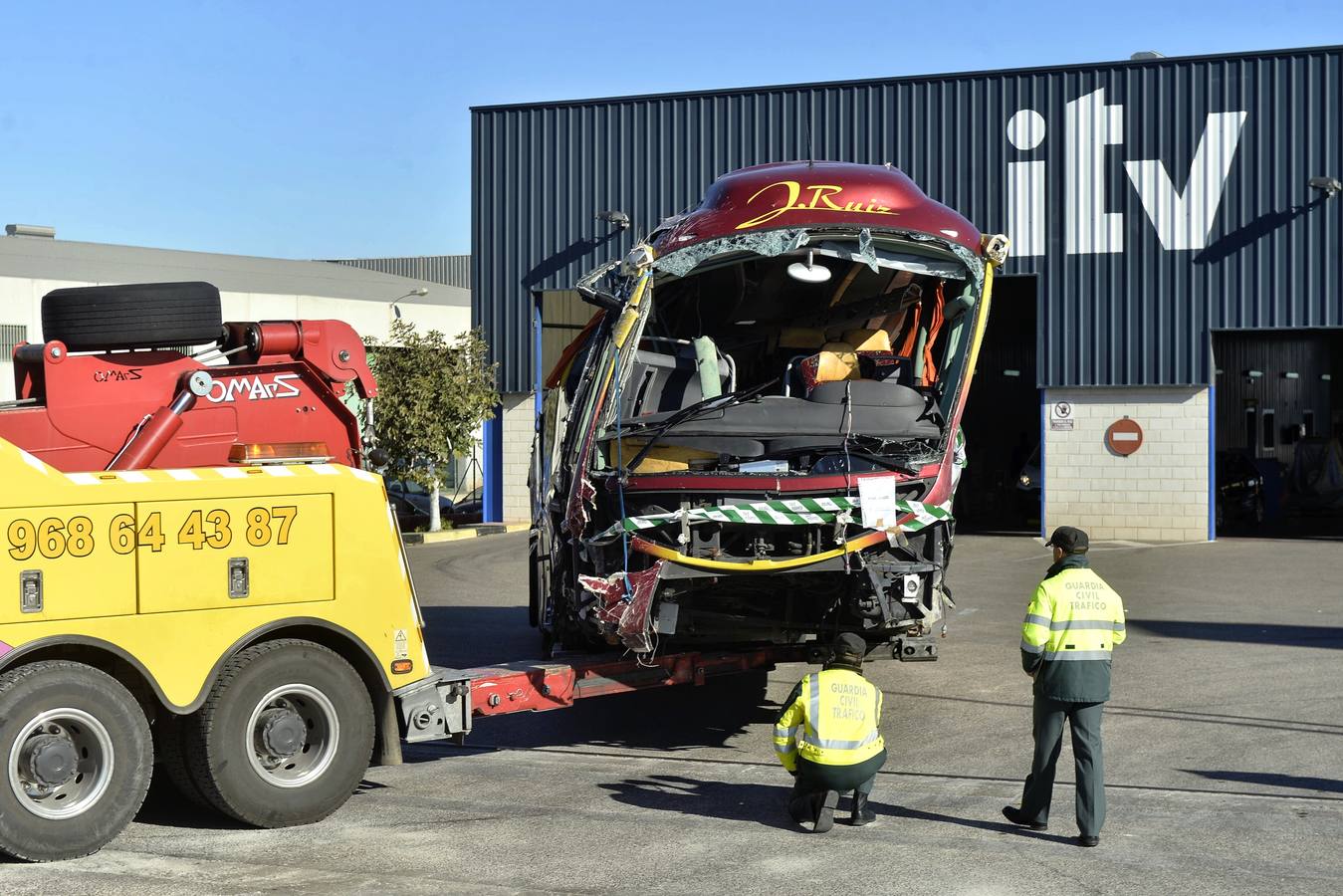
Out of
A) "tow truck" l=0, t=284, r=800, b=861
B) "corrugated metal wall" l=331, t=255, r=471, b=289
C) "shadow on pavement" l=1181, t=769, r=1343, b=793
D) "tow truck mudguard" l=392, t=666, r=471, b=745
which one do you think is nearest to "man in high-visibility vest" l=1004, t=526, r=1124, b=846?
"shadow on pavement" l=1181, t=769, r=1343, b=793

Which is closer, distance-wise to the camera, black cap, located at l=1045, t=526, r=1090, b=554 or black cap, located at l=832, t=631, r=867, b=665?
black cap, located at l=1045, t=526, r=1090, b=554

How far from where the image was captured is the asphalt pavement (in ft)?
22.3

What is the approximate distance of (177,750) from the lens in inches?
300

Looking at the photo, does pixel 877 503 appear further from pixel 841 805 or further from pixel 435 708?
pixel 435 708

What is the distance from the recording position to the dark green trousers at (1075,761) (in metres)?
7.31

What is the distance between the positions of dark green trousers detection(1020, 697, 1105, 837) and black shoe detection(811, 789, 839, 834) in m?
0.96

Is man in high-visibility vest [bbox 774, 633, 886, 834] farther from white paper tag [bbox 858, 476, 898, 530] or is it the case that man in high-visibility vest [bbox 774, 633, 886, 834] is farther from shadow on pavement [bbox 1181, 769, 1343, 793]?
shadow on pavement [bbox 1181, 769, 1343, 793]

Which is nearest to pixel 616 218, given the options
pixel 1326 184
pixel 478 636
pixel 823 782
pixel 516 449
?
pixel 516 449

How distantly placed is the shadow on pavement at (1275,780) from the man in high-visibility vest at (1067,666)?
1680mm

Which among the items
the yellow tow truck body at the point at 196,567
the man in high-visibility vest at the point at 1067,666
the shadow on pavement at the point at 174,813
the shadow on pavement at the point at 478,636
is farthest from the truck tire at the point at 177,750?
the shadow on pavement at the point at 478,636

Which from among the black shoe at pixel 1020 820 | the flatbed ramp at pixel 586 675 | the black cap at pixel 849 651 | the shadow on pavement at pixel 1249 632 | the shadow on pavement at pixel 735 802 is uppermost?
the black cap at pixel 849 651

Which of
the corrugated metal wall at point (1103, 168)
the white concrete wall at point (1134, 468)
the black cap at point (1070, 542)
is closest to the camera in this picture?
the black cap at point (1070, 542)

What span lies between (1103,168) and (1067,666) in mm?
20506

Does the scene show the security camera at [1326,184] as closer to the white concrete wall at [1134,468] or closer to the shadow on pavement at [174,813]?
the white concrete wall at [1134,468]
